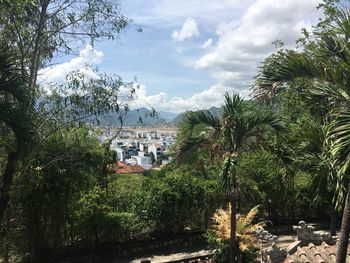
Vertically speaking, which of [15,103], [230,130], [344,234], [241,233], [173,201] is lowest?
[241,233]

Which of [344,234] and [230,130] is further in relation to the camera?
[230,130]

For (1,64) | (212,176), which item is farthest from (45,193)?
(212,176)

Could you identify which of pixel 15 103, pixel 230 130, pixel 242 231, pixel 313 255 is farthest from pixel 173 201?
pixel 15 103

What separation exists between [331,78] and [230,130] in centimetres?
296

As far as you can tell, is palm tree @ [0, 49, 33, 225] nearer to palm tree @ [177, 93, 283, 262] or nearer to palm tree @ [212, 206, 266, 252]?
palm tree @ [177, 93, 283, 262]

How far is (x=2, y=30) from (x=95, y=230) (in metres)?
6.96

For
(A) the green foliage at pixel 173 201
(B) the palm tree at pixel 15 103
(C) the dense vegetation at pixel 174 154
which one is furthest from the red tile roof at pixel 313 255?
(A) the green foliage at pixel 173 201

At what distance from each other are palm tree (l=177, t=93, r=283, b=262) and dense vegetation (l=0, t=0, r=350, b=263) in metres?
0.02

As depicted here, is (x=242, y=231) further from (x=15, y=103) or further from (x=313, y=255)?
(x=15, y=103)

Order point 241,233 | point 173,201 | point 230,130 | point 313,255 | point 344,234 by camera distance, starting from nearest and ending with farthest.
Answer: point 344,234
point 313,255
point 230,130
point 241,233
point 173,201

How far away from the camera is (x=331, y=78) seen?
5.34 m

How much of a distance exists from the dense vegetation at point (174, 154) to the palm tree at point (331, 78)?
0.02 meters

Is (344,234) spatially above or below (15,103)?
below

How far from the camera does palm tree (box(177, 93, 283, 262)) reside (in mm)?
7883
